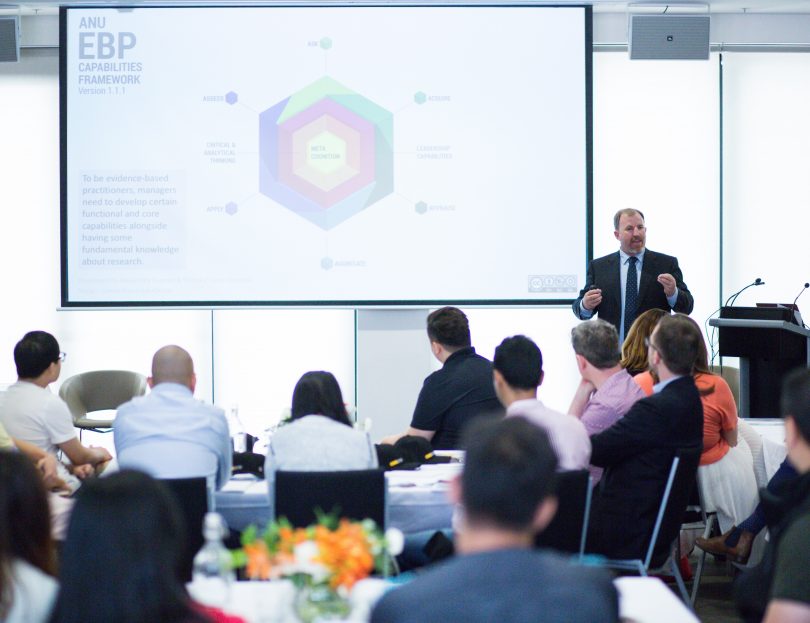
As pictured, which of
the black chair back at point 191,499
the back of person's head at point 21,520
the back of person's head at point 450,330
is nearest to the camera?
the back of person's head at point 21,520

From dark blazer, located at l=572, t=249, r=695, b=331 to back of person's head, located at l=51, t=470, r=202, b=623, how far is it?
4765mm

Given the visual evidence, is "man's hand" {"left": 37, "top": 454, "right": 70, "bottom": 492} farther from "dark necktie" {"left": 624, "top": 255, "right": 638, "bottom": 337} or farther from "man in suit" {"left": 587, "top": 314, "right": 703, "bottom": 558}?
"dark necktie" {"left": 624, "top": 255, "right": 638, "bottom": 337}

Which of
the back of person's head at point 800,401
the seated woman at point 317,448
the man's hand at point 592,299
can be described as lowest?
the seated woman at point 317,448

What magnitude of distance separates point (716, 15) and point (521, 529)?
6.48 meters

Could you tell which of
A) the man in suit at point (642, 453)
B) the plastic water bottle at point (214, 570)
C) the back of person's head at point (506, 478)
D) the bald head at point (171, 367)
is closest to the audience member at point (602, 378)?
the man in suit at point (642, 453)

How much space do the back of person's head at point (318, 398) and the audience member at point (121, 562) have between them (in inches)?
83.4

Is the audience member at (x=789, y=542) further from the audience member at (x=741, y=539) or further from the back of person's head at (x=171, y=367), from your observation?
the back of person's head at (x=171, y=367)

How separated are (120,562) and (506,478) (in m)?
0.58

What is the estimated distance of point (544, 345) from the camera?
7422 mm

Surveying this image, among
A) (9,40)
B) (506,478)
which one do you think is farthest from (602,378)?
(9,40)

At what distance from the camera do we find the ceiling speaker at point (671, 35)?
6828 mm

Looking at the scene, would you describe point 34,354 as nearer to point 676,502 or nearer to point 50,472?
point 50,472

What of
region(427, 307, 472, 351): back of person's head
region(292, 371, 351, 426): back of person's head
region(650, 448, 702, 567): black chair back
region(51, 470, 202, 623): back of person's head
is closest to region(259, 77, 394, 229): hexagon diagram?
region(427, 307, 472, 351): back of person's head

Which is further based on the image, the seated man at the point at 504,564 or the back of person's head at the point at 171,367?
the back of person's head at the point at 171,367
